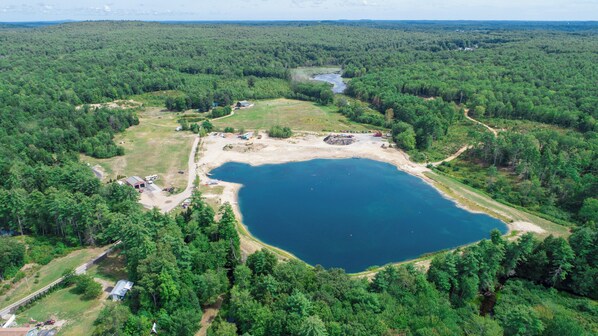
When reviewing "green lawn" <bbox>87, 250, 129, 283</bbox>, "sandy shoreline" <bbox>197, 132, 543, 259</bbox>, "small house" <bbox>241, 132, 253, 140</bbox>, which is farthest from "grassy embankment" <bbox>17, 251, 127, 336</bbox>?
"small house" <bbox>241, 132, 253, 140</bbox>

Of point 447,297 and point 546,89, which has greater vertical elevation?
point 546,89

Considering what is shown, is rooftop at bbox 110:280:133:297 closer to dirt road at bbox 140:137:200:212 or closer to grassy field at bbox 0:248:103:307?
grassy field at bbox 0:248:103:307

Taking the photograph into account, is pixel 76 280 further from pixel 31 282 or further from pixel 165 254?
pixel 165 254

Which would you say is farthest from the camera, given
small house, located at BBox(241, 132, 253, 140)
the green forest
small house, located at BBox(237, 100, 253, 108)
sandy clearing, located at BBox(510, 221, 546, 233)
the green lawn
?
small house, located at BBox(237, 100, 253, 108)

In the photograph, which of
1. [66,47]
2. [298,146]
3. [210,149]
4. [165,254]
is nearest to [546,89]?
[298,146]

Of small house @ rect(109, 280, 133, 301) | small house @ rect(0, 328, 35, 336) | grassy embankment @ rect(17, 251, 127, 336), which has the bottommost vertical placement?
grassy embankment @ rect(17, 251, 127, 336)

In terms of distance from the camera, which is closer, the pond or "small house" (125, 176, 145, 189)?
"small house" (125, 176, 145, 189)

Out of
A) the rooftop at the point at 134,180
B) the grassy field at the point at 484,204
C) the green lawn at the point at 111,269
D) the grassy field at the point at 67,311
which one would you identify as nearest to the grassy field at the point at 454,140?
the grassy field at the point at 484,204
